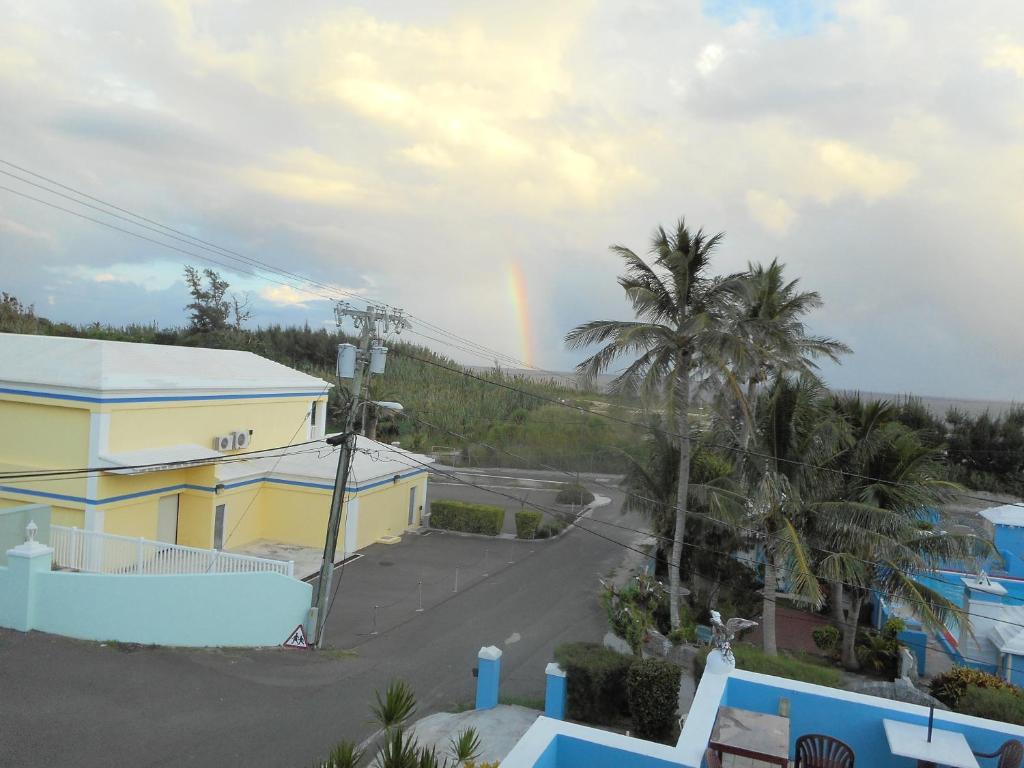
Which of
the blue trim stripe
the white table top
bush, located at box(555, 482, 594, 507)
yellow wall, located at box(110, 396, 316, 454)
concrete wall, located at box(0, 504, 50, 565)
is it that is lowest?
bush, located at box(555, 482, 594, 507)

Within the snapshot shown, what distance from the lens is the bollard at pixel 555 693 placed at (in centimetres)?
1172

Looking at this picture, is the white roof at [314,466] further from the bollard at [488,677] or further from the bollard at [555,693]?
the bollard at [555,693]

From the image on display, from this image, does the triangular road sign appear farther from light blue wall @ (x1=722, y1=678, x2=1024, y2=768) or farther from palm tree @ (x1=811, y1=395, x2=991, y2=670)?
palm tree @ (x1=811, y1=395, x2=991, y2=670)

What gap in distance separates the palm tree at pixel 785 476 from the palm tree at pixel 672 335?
5.68 feet

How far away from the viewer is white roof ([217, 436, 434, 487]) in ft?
71.9

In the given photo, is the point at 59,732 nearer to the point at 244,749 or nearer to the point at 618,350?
the point at 244,749

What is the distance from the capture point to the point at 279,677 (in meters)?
13.4

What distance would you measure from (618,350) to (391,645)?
8.19 meters

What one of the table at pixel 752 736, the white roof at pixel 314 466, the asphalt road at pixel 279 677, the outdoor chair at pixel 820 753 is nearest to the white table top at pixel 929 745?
the outdoor chair at pixel 820 753

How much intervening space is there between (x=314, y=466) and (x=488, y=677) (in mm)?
12650

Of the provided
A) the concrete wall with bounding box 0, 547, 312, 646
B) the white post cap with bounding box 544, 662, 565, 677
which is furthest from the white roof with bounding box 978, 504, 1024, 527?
the concrete wall with bounding box 0, 547, 312, 646

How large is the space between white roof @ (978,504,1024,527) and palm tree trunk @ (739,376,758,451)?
7.29 meters

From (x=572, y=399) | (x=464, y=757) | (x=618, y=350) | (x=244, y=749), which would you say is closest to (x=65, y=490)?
(x=244, y=749)

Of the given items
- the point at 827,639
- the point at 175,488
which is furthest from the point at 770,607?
the point at 175,488
